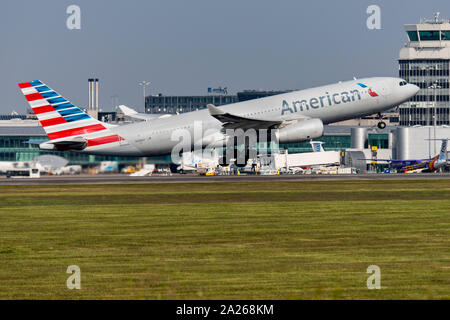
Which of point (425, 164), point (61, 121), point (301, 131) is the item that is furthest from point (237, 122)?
point (425, 164)

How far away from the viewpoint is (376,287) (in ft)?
76.3

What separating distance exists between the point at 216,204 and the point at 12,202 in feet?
48.7

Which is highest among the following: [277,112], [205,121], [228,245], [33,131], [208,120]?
[33,131]

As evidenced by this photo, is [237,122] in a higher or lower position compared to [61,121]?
lower

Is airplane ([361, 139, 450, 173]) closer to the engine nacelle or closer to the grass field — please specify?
the engine nacelle

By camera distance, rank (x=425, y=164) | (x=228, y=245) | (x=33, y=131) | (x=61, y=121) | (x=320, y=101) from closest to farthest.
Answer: (x=228, y=245)
(x=61, y=121)
(x=320, y=101)
(x=425, y=164)
(x=33, y=131)

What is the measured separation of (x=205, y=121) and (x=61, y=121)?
13908 millimetres

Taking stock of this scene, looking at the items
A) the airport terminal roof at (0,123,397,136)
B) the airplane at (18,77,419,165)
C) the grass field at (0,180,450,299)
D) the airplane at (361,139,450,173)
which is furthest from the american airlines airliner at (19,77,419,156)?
the airport terminal roof at (0,123,397,136)

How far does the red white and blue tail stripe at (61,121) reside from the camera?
76625 mm

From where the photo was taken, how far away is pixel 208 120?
260 ft

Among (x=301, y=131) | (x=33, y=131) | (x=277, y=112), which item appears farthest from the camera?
(x=33, y=131)

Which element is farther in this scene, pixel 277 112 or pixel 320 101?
pixel 277 112

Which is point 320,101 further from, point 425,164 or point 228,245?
point 425,164
